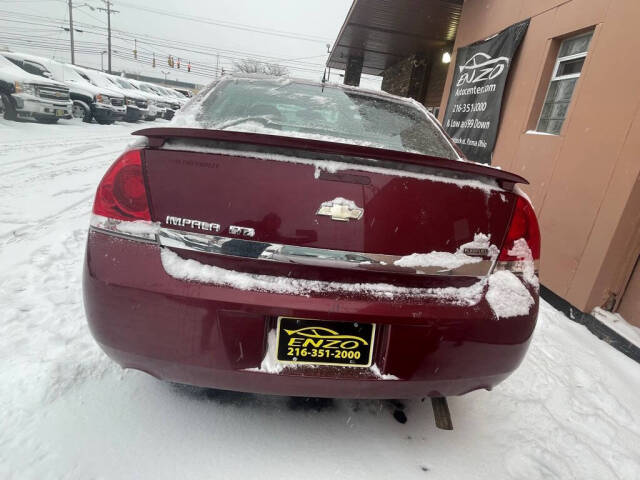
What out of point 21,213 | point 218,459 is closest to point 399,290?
point 218,459

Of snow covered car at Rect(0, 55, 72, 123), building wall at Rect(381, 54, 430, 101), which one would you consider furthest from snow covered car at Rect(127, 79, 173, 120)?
building wall at Rect(381, 54, 430, 101)

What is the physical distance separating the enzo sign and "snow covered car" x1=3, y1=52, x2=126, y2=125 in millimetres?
12071

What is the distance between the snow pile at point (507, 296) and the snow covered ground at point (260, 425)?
69cm

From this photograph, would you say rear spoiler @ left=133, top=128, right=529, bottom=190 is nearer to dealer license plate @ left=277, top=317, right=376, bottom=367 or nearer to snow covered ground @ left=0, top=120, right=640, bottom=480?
dealer license plate @ left=277, top=317, right=376, bottom=367

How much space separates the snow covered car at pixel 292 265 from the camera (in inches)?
50.3

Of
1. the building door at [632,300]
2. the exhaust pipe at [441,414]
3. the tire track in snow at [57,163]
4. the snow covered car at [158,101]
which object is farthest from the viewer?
the snow covered car at [158,101]

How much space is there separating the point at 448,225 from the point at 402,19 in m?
8.88

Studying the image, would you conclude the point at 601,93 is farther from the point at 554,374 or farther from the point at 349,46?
the point at 349,46

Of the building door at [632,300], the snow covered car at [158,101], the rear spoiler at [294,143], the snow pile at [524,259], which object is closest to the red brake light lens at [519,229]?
the snow pile at [524,259]

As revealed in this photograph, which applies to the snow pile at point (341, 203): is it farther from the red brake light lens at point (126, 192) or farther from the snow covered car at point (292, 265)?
the red brake light lens at point (126, 192)

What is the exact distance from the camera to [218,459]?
1485mm

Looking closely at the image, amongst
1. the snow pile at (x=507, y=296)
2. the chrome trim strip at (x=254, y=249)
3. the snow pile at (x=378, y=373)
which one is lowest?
the snow pile at (x=378, y=373)

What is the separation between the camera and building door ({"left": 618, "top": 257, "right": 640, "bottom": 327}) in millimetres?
3010

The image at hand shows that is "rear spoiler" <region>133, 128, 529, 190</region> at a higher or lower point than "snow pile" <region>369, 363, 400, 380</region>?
higher
